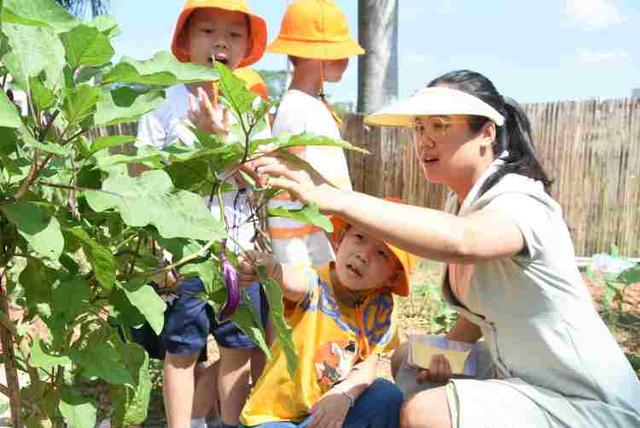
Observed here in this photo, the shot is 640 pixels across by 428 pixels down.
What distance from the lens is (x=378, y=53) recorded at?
7.40 m

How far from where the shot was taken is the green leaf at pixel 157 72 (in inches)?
36.0

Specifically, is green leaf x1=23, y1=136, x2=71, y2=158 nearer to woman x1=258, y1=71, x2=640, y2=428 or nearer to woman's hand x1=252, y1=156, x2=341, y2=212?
woman's hand x1=252, y1=156, x2=341, y2=212

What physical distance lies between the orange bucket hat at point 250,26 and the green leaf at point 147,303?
1.58m

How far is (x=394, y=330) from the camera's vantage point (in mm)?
2357

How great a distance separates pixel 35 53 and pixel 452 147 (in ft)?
4.24

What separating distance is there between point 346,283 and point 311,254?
0.49m

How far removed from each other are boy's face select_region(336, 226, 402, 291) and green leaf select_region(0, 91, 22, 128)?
1.47 metres

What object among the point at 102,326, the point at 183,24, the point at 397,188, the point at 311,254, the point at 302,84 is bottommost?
the point at 397,188

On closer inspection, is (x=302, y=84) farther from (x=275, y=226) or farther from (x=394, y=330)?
(x=394, y=330)

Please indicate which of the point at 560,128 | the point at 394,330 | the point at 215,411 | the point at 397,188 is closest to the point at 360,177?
the point at 397,188

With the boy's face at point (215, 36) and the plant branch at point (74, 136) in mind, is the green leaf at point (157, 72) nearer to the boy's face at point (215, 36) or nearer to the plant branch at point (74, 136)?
the plant branch at point (74, 136)

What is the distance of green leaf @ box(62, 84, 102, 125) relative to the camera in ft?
2.81

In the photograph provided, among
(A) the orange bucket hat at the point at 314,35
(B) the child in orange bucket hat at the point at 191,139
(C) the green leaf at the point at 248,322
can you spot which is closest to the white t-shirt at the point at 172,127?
(B) the child in orange bucket hat at the point at 191,139

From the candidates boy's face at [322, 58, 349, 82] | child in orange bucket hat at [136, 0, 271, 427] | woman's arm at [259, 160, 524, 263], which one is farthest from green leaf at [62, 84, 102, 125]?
boy's face at [322, 58, 349, 82]
